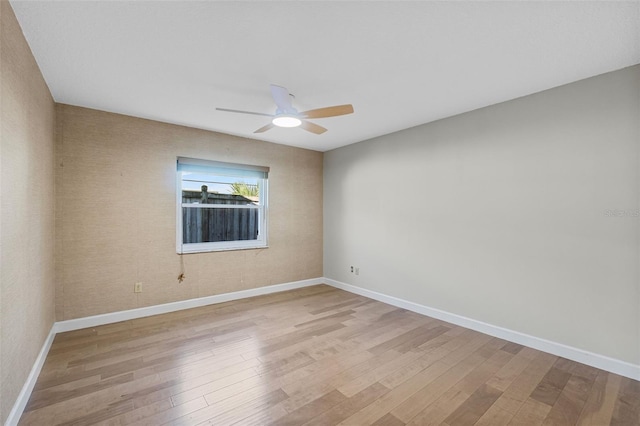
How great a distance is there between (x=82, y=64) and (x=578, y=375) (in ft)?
15.5

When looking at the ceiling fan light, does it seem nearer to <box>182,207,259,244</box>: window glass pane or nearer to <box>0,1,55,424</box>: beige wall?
<box>0,1,55,424</box>: beige wall

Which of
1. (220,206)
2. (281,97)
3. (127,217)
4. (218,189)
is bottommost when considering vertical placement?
(127,217)

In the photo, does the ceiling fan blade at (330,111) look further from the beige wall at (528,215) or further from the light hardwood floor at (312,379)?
the light hardwood floor at (312,379)

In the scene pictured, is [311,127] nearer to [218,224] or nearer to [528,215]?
[218,224]

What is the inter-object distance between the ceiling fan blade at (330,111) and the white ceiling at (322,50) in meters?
0.28

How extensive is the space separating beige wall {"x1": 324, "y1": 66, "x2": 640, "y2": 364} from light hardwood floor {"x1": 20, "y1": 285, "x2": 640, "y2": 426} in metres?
0.40

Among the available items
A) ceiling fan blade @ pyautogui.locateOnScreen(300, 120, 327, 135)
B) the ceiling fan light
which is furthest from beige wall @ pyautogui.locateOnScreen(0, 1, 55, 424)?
ceiling fan blade @ pyautogui.locateOnScreen(300, 120, 327, 135)

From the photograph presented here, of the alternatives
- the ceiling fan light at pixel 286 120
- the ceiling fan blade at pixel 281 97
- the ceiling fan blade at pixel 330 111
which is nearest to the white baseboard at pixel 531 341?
the ceiling fan blade at pixel 330 111

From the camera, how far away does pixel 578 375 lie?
7.59 ft

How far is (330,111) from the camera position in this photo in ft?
8.18

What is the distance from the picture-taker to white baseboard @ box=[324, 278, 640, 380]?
7.63 ft

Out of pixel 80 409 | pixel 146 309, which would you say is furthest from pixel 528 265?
pixel 146 309

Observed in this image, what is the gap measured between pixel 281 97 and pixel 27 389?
2.84 m

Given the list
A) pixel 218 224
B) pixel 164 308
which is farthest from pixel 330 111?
pixel 164 308
